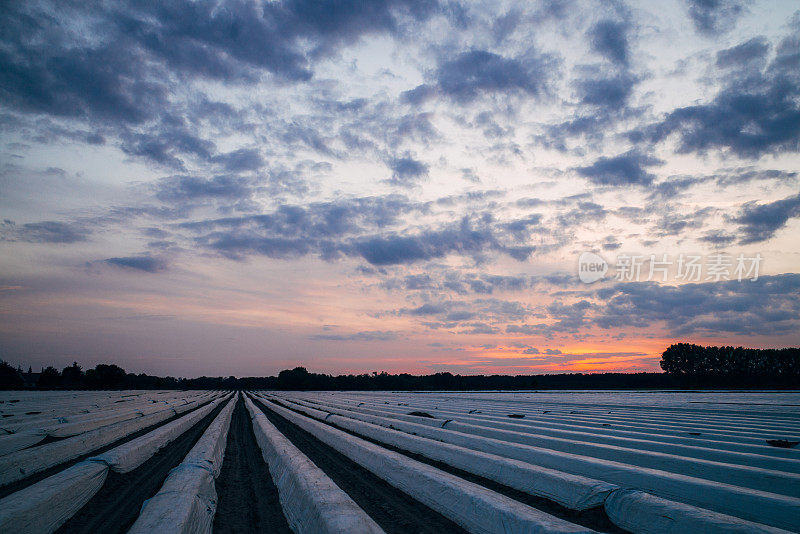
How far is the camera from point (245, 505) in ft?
14.3

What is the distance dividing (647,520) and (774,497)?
101cm

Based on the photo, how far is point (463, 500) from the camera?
3.46 metres

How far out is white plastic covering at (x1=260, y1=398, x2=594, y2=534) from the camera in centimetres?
277

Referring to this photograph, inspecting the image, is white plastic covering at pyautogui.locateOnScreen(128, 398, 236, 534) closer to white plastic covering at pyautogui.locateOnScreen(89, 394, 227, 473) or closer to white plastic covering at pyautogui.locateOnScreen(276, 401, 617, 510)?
white plastic covering at pyautogui.locateOnScreen(89, 394, 227, 473)

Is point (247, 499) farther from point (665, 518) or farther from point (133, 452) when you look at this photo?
point (665, 518)

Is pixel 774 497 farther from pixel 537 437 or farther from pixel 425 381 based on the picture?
pixel 425 381

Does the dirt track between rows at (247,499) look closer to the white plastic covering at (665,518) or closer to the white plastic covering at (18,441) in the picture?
the white plastic covering at (665,518)

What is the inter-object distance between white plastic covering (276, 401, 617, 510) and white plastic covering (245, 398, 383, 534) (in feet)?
6.33

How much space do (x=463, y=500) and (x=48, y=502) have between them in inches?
145

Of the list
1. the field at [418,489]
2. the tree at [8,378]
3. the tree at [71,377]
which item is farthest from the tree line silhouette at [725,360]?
the tree at [71,377]

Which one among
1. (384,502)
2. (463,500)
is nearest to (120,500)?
(384,502)

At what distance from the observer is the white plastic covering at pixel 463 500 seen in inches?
109

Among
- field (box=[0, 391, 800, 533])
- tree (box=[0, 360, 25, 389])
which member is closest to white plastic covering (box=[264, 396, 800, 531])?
field (box=[0, 391, 800, 533])

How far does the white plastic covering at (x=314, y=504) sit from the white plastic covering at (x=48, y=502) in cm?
200
